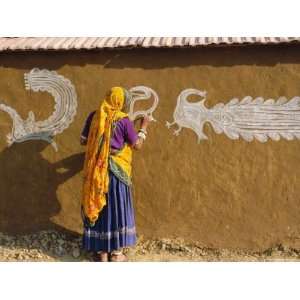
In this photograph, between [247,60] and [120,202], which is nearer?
[120,202]

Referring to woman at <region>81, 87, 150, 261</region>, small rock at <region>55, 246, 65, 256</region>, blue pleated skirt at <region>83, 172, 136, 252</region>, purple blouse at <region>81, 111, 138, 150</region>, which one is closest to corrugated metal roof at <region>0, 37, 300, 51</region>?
woman at <region>81, 87, 150, 261</region>

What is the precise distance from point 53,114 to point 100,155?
0.96 metres

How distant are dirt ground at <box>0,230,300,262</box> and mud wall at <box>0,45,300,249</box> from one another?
9cm

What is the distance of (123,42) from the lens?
548cm

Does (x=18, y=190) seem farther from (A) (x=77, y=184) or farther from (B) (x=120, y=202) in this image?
(B) (x=120, y=202)

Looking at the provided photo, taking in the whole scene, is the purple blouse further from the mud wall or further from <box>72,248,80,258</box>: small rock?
<box>72,248,80,258</box>: small rock

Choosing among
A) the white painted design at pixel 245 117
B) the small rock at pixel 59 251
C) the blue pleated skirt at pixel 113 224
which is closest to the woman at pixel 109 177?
the blue pleated skirt at pixel 113 224

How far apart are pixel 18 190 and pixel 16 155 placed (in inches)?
15.2

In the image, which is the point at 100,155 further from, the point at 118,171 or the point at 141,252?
the point at 141,252

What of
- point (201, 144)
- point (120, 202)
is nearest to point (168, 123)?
point (201, 144)

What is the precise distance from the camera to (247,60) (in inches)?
212

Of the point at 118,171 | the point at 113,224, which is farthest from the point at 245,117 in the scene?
the point at 113,224

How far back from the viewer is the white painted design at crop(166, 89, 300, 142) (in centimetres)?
538

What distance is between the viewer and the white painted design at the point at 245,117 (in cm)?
538
